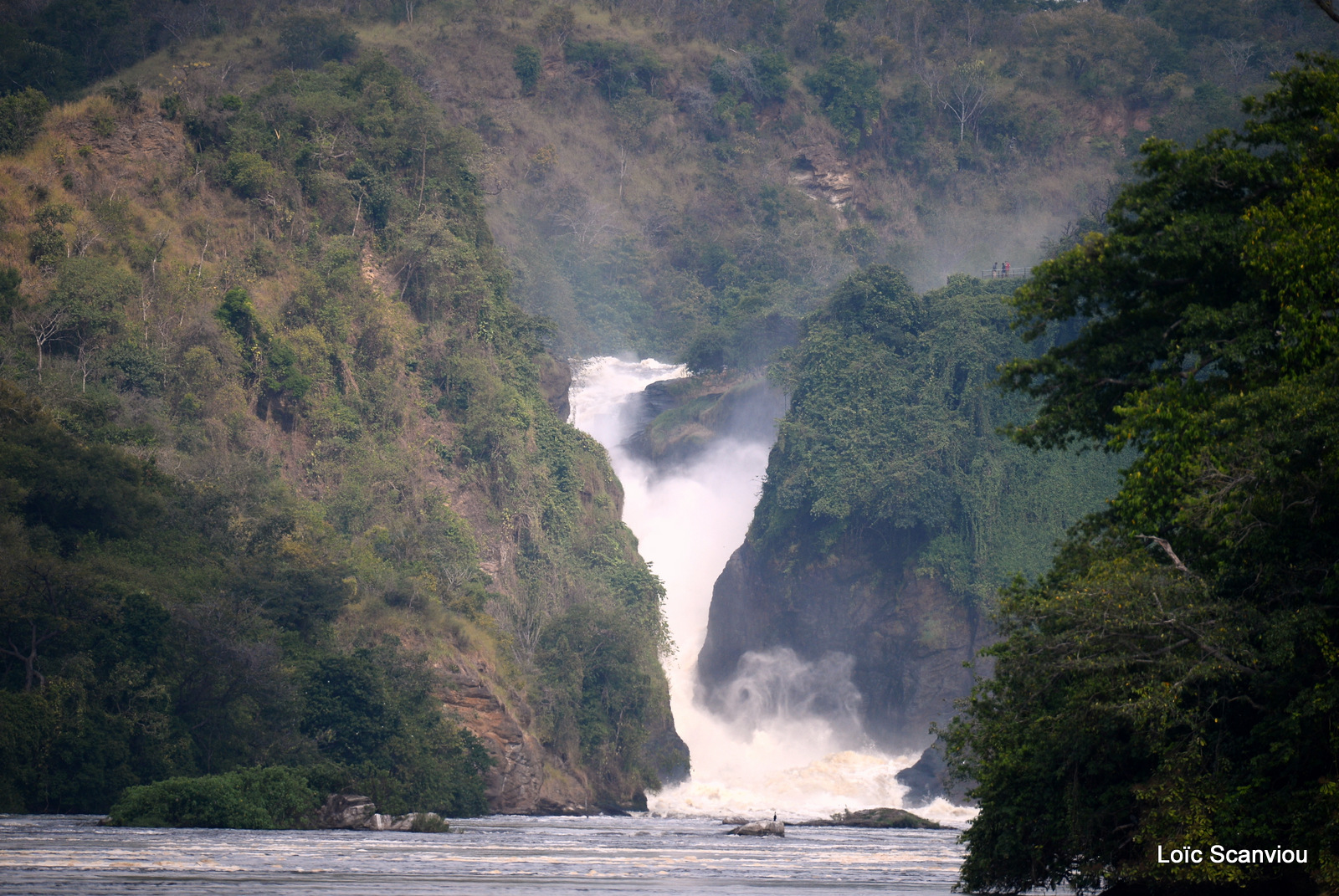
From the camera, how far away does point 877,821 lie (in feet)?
230

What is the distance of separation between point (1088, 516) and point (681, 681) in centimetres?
6940

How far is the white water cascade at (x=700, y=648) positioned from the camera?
80250 millimetres

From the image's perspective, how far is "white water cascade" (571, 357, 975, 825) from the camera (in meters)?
80.2

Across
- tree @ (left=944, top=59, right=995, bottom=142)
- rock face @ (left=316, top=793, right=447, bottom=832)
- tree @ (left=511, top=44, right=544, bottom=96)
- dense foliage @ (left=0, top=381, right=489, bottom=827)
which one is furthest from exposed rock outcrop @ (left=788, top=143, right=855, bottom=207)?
rock face @ (left=316, top=793, right=447, bottom=832)

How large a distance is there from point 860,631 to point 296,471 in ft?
121

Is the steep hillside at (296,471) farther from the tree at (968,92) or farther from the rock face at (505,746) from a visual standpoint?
the tree at (968,92)

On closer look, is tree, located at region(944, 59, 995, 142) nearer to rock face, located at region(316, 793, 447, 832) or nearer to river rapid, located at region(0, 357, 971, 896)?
river rapid, located at region(0, 357, 971, 896)

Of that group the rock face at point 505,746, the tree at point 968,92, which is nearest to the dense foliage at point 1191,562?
the rock face at point 505,746

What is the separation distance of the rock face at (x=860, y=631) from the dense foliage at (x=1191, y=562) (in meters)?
58.0

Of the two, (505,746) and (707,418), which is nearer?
(505,746)

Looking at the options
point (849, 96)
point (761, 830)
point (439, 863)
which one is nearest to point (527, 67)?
point (849, 96)

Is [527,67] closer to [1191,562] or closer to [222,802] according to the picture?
[222,802]

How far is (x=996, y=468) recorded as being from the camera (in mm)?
86000

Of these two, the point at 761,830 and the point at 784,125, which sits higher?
the point at 784,125
